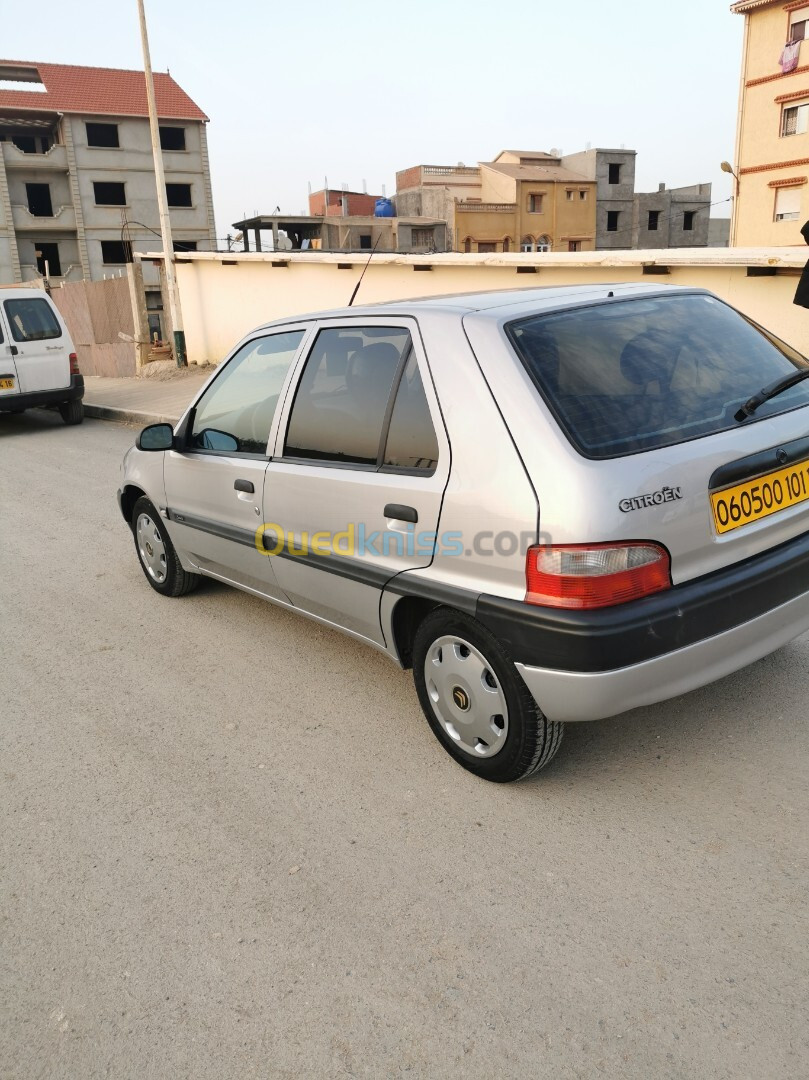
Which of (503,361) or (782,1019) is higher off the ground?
(503,361)

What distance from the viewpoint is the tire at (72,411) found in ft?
43.5

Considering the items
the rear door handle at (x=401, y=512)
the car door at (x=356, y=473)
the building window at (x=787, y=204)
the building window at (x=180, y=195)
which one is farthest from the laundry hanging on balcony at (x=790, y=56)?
the rear door handle at (x=401, y=512)

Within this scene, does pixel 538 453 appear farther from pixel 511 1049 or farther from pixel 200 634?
pixel 200 634

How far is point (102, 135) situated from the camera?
48031mm

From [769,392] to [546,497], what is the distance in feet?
3.43

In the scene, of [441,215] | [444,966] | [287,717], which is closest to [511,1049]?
[444,966]

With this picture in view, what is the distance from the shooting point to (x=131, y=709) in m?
3.87

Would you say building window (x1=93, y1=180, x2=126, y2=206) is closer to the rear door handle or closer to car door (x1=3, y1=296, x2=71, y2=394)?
car door (x1=3, y1=296, x2=71, y2=394)

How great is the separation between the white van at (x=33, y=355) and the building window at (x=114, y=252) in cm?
3945

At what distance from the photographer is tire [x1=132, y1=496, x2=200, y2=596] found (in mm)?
5087

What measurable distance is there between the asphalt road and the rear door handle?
94 cm

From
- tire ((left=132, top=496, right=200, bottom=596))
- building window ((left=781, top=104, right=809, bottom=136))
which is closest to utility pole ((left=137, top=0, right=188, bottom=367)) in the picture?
tire ((left=132, top=496, right=200, bottom=596))

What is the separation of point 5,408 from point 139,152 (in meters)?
42.4

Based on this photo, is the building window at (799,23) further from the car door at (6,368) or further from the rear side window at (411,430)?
the rear side window at (411,430)
